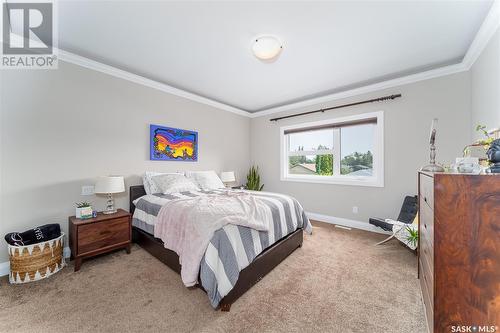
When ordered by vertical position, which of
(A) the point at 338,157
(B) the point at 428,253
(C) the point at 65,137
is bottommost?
(B) the point at 428,253

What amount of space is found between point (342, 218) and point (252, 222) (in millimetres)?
2616

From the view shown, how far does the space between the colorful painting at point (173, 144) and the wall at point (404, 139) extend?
2417 mm

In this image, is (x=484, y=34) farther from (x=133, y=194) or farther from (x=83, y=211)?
(x=83, y=211)

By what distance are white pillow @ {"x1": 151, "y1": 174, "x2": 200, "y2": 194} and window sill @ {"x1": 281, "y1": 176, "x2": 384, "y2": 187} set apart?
230cm

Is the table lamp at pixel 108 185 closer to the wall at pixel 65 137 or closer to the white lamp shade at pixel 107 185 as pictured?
the white lamp shade at pixel 107 185

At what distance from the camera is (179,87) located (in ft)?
11.6

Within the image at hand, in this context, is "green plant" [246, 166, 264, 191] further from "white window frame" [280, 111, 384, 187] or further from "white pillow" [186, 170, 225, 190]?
"white pillow" [186, 170, 225, 190]

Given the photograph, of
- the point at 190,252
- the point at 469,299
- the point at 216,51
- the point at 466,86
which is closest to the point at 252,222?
the point at 190,252

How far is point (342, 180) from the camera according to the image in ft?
12.2

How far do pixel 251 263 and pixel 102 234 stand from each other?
184 centimetres

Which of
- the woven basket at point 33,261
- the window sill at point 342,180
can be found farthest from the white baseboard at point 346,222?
the woven basket at point 33,261

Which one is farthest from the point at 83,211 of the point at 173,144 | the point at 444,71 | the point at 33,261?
the point at 444,71

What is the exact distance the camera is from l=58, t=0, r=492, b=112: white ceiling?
1.75m

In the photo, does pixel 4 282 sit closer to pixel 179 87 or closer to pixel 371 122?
pixel 179 87
